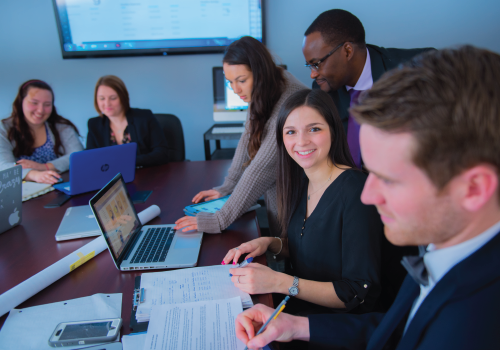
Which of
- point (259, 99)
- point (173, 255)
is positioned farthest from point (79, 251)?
point (259, 99)

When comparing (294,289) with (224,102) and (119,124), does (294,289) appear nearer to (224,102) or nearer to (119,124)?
(119,124)

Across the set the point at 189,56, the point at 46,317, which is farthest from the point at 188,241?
the point at 189,56

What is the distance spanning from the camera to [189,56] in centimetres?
348

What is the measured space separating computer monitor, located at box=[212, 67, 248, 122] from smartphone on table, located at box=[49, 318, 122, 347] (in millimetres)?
2555

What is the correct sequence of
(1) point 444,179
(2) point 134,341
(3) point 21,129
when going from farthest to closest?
(3) point 21,129, (2) point 134,341, (1) point 444,179

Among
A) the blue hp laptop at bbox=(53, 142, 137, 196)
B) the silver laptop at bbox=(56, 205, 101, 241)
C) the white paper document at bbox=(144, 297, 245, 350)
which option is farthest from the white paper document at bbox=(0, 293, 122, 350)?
the blue hp laptop at bbox=(53, 142, 137, 196)

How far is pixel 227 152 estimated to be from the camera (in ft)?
10.5

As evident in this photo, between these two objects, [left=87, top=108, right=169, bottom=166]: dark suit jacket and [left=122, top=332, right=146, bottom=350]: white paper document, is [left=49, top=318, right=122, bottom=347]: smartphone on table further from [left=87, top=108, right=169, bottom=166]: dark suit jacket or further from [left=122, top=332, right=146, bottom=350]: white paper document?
[left=87, top=108, right=169, bottom=166]: dark suit jacket

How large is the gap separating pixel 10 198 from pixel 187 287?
95 cm

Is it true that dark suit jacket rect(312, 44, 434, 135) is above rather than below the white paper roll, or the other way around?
above

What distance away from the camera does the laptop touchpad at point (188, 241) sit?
1164 millimetres

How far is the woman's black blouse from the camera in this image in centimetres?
96

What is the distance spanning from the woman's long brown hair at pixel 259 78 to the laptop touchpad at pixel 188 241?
631 mm

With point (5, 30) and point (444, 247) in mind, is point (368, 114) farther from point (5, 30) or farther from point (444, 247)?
point (5, 30)
